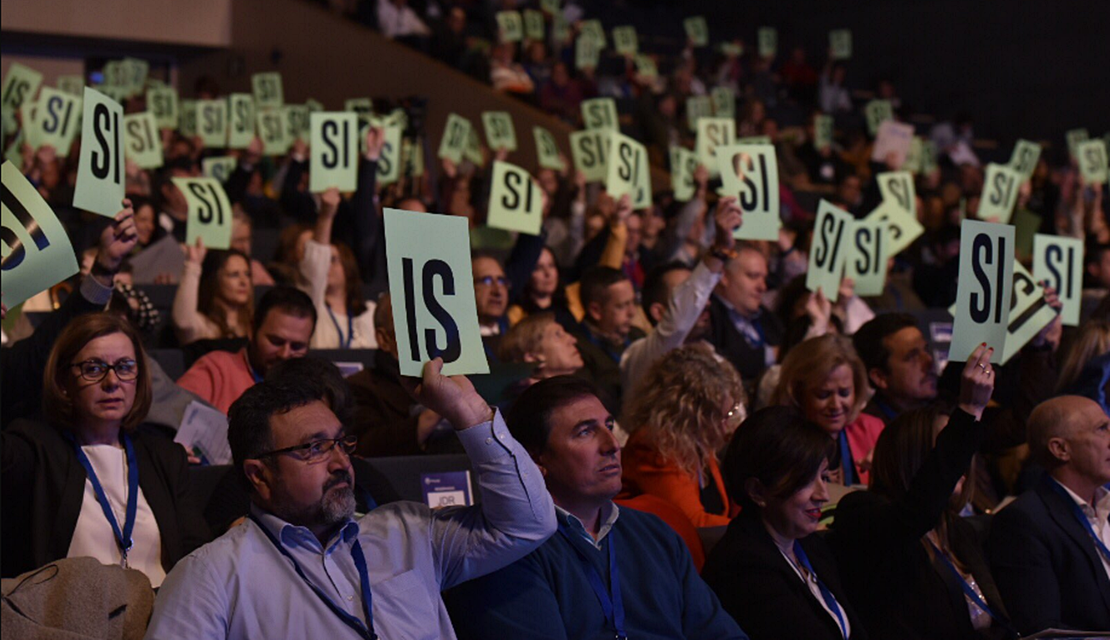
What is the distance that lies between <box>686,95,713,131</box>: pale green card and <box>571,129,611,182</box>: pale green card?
4.05m

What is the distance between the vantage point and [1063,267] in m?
4.90

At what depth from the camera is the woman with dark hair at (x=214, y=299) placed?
482 cm

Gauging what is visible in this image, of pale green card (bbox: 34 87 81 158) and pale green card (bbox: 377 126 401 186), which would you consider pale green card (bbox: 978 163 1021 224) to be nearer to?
pale green card (bbox: 377 126 401 186)

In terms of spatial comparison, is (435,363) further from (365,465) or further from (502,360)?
(502,360)

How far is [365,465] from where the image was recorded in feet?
10.2

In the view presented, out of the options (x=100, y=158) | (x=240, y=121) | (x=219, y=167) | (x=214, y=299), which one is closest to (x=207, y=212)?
(x=214, y=299)

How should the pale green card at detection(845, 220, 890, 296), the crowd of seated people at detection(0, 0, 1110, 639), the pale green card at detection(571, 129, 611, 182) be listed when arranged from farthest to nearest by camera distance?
the pale green card at detection(571, 129, 611, 182)
the pale green card at detection(845, 220, 890, 296)
the crowd of seated people at detection(0, 0, 1110, 639)

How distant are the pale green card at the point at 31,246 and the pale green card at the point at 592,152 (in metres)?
4.97

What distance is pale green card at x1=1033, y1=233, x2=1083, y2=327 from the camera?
15.9 ft

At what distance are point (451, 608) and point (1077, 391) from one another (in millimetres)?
2485

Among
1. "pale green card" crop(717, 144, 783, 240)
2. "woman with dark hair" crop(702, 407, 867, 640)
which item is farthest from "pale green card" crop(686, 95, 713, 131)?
"woman with dark hair" crop(702, 407, 867, 640)

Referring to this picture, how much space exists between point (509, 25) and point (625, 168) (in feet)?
21.6

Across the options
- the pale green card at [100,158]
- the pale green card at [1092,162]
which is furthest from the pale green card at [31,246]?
the pale green card at [1092,162]

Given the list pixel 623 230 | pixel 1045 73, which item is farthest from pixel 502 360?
pixel 1045 73
